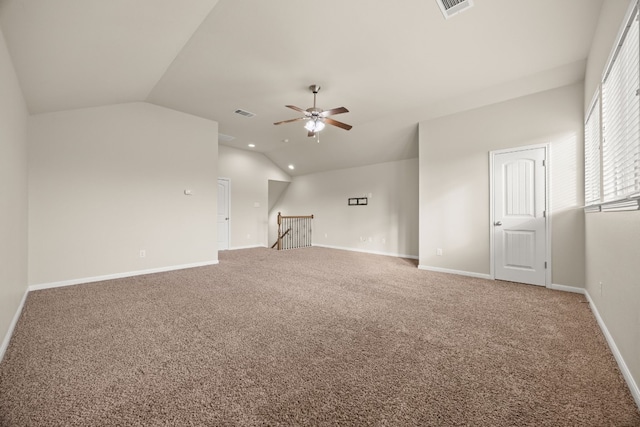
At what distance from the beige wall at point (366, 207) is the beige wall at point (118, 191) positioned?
385 cm

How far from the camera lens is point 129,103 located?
4586 millimetres

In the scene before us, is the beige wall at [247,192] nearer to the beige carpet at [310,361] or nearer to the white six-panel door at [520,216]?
the beige carpet at [310,361]

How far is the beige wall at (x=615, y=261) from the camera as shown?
5.39 feet

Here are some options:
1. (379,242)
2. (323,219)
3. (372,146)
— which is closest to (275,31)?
(372,146)

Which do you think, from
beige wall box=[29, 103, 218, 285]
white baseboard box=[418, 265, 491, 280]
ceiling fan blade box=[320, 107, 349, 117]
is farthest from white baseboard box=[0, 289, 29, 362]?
white baseboard box=[418, 265, 491, 280]

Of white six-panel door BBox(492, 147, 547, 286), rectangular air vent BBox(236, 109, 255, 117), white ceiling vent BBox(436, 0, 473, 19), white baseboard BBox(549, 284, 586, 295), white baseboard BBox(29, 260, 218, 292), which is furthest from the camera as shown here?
rectangular air vent BBox(236, 109, 255, 117)

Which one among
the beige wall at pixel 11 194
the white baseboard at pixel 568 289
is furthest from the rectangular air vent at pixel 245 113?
the white baseboard at pixel 568 289

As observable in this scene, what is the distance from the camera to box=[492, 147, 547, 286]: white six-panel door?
3930 mm

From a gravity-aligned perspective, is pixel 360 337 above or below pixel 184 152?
below

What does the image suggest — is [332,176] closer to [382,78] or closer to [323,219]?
[323,219]

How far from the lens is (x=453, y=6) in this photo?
8.21 ft

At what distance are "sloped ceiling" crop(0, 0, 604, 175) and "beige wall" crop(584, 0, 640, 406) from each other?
47cm

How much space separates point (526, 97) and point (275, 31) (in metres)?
3.84

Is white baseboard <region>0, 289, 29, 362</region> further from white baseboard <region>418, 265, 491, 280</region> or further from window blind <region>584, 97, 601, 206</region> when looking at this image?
window blind <region>584, 97, 601, 206</region>
